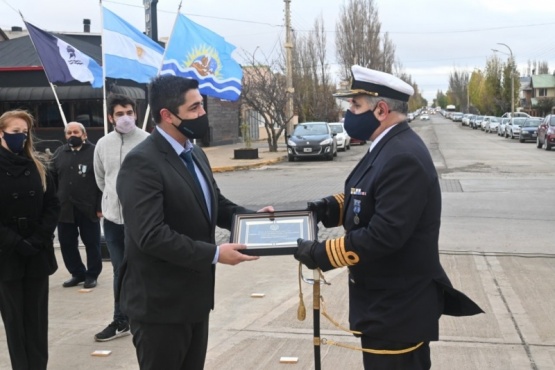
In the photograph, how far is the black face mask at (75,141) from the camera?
22.8 ft

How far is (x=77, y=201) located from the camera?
702cm

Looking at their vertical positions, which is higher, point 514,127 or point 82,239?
point 514,127

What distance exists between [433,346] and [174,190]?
306 cm

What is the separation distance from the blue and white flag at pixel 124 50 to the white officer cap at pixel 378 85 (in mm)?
6844

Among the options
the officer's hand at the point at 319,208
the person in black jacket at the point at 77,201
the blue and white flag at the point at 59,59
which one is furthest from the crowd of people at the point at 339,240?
the blue and white flag at the point at 59,59

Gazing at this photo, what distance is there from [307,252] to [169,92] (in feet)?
3.32

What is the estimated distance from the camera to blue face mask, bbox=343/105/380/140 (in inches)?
127

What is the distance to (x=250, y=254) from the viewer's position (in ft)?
10.4

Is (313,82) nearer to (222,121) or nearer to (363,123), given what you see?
(222,121)

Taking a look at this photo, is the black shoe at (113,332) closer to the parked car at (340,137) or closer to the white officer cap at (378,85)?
the white officer cap at (378,85)

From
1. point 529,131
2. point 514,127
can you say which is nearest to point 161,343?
point 529,131

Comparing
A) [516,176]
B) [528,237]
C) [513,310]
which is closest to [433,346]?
[513,310]

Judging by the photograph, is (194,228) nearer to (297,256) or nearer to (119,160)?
(297,256)

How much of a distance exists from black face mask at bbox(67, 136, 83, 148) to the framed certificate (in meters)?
4.08
